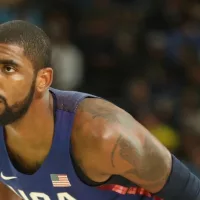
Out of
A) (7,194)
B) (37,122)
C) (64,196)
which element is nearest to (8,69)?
(37,122)

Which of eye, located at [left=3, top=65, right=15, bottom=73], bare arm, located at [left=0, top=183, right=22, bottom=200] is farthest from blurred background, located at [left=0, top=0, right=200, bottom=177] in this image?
eye, located at [left=3, top=65, right=15, bottom=73]

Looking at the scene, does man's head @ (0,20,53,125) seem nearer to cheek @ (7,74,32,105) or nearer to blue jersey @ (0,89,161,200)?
cheek @ (7,74,32,105)

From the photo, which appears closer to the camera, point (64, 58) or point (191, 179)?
point (191, 179)

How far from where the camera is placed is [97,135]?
246 cm

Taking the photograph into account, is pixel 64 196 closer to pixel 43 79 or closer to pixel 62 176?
pixel 62 176

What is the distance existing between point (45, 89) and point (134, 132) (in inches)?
17.4

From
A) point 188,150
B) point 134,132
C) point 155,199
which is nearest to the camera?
point 134,132

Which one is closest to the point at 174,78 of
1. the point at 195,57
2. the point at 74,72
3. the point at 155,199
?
the point at 195,57

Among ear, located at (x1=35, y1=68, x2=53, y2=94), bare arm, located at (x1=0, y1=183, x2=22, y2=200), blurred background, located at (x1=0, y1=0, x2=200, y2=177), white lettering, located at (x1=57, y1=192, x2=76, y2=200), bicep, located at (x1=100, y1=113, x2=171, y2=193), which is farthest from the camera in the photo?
blurred background, located at (x1=0, y1=0, x2=200, y2=177)

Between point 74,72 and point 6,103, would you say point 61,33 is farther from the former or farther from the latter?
point 6,103

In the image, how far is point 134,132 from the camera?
2486mm

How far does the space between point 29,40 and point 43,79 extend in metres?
0.18

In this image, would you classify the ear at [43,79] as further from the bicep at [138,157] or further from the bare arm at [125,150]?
the bicep at [138,157]

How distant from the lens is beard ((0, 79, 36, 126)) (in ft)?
8.22
